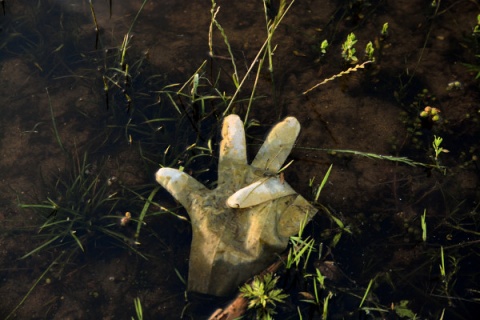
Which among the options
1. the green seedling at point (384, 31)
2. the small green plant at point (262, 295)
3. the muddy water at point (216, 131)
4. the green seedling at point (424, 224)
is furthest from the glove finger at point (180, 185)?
the green seedling at point (384, 31)

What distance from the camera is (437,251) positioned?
288 centimetres

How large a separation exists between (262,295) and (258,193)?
0.54 meters

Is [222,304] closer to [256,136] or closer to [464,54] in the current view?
[256,136]

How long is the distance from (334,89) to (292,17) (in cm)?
73

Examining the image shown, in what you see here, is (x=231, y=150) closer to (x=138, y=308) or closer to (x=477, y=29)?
(x=138, y=308)

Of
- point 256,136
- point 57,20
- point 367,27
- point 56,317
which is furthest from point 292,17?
point 56,317

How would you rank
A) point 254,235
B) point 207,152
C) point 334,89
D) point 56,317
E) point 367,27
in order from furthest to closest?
point 367,27 < point 334,89 < point 207,152 < point 56,317 < point 254,235

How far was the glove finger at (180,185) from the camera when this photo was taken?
2807 mm

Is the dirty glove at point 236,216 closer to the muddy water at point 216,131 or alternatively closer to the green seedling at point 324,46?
the muddy water at point 216,131

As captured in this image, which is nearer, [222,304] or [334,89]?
[222,304]

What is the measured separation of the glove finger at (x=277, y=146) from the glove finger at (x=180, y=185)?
0.39 meters

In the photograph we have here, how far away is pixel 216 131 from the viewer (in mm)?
3273

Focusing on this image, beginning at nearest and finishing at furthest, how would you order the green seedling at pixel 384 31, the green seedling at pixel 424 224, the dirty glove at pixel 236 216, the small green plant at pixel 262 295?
the small green plant at pixel 262 295
the dirty glove at pixel 236 216
the green seedling at pixel 424 224
the green seedling at pixel 384 31

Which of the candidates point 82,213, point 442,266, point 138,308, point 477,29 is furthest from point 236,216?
point 477,29
